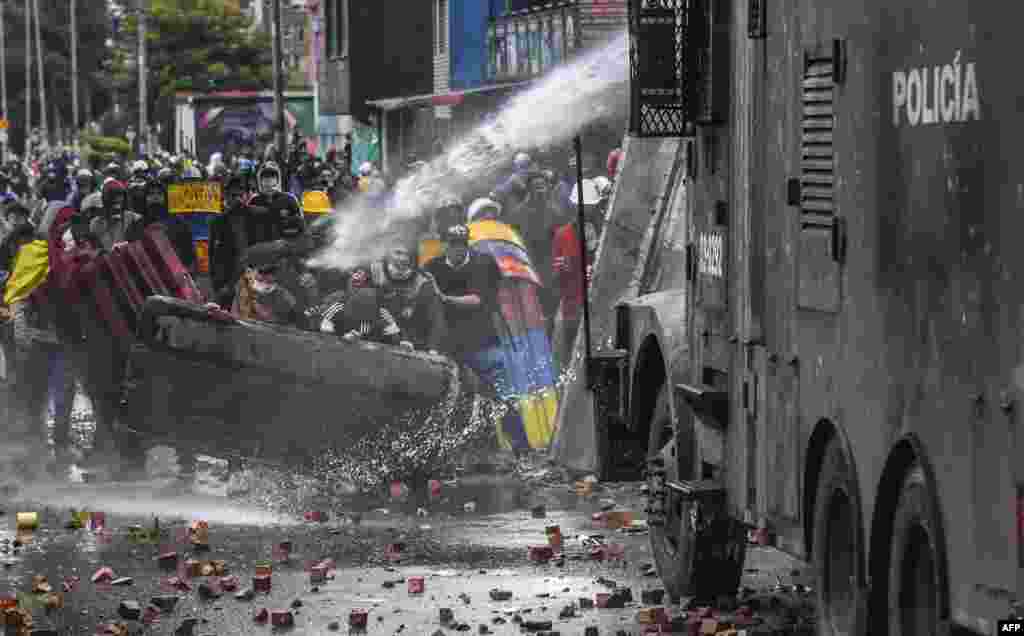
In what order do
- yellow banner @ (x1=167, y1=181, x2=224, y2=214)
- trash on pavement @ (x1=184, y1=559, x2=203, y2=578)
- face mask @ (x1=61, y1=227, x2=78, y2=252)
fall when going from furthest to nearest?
yellow banner @ (x1=167, y1=181, x2=224, y2=214) < face mask @ (x1=61, y1=227, x2=78, y2=252) < trash on pavement @ (x1=184, y1=559, x2=203, y2=578)

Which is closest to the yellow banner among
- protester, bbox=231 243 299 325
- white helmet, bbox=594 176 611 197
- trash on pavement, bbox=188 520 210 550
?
white helmet, bbox=594 176 611 197

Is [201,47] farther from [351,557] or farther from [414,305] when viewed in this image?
[351,557]

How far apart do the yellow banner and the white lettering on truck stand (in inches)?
720

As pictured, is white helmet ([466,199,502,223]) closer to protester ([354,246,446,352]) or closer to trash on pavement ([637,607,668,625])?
protester ([354,246,446,352])

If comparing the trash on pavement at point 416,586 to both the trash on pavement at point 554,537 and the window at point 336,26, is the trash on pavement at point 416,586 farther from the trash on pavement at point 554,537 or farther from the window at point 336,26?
the window at point 336,26

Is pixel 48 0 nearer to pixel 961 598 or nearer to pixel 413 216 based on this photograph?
pixel 413 216

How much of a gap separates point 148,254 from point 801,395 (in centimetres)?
1108

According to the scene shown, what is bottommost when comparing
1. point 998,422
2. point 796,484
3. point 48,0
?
point 796,484

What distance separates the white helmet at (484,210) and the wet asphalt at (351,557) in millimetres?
3552

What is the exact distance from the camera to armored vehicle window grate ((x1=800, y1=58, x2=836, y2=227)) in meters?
7.68

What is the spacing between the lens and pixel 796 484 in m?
8.22

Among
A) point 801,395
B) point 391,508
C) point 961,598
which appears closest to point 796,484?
point 801,395

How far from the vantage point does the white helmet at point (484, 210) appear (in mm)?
19422

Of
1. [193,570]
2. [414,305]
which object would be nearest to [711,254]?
[193,570]
